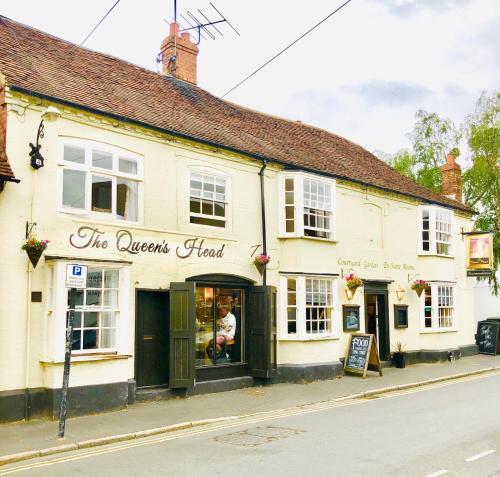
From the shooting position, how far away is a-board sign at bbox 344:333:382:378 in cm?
1666

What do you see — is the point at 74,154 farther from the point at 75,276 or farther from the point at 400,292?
the point at 400,292

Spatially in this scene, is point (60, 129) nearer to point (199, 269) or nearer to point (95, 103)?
point (95, 103)

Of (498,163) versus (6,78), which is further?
(498,163)

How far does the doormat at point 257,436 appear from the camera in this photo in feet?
29.2

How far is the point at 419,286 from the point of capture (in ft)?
66.1

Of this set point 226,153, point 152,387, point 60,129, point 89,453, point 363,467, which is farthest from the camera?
point 226,153

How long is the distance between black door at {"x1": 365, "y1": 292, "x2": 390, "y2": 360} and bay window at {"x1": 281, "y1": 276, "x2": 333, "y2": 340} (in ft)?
9.63

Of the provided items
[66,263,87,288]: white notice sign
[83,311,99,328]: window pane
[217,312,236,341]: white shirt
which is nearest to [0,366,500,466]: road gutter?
[66,263,87,288]: white notice sign

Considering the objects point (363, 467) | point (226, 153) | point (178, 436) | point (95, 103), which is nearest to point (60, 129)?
point (95, 103)

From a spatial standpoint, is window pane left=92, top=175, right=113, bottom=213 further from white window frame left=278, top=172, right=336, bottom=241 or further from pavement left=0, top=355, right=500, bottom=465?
white window frame left=278, top=172, right=336, bottom=241

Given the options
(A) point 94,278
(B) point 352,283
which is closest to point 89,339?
(A) point 94,278

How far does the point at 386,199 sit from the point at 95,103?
11098mm

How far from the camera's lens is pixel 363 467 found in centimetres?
714

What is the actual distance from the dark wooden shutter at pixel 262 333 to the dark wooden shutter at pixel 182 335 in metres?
2.44
